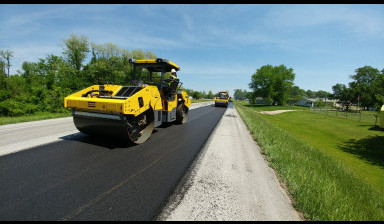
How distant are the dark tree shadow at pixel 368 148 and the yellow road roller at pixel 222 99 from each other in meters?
13.6

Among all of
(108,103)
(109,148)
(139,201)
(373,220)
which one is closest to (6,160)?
(109,148)

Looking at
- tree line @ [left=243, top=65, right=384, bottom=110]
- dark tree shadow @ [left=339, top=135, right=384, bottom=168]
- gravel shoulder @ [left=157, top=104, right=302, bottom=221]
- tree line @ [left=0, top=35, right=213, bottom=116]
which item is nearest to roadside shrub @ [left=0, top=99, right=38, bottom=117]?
tree line @ [left=0, top=35, right=213, bottom=116]

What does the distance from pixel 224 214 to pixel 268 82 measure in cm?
5922

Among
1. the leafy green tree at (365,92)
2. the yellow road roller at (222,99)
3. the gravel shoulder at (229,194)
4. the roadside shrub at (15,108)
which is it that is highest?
the leafy green tree at (365,92)

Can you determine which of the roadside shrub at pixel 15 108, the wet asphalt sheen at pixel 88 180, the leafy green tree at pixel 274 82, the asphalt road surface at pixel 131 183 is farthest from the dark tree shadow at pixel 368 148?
the leafy green tree at pixel 274 82

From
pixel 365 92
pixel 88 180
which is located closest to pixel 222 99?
pixel 88 180

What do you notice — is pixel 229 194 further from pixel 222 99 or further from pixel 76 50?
pixel 76 50

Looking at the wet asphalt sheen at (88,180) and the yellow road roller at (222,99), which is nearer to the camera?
the wet asphalt sheen at (88,180)

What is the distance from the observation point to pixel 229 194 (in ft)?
7.77

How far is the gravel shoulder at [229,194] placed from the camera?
1.93m

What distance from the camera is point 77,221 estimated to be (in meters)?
1.69

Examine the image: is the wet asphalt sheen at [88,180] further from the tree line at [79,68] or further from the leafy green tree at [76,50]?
the leafy green tree at [76,50]

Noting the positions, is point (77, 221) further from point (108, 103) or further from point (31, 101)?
point (31, 101)

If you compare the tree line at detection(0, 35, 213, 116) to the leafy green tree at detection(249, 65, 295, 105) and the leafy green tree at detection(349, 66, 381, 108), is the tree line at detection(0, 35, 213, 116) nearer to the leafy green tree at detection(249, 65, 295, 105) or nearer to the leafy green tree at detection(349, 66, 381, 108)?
the leafy green tree at detection(249, 65, 295, 105)
